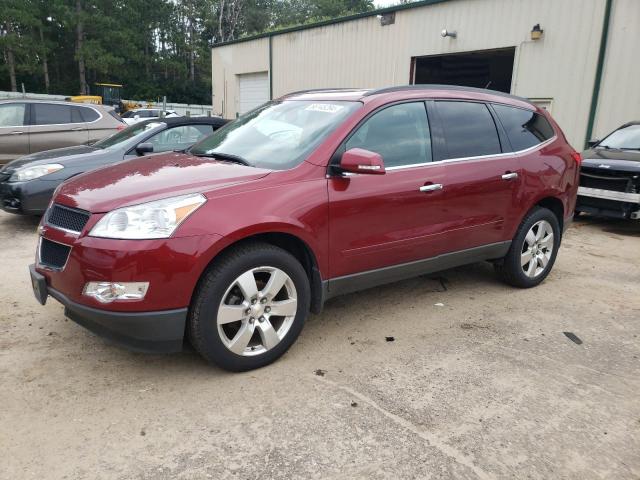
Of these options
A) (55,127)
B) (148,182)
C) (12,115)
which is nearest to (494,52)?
(55,127)

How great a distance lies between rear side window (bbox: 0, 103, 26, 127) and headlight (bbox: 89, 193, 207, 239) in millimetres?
7121

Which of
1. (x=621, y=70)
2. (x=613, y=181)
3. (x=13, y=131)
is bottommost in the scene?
(x=613, y=181)

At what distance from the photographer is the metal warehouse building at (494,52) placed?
990cm

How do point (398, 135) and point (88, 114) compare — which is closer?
point (398, 135)

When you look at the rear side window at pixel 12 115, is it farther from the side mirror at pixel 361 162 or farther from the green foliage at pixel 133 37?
the green foliage at pixel 133 37

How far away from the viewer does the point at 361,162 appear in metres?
3.14

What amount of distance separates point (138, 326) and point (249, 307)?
2.04ft

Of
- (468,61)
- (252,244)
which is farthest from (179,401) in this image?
(468,61)

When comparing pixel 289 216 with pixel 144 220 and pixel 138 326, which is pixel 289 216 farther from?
pixel 138 326

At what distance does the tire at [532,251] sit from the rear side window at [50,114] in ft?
24.7

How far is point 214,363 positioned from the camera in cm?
297

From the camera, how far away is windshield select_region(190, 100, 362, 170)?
3.39m

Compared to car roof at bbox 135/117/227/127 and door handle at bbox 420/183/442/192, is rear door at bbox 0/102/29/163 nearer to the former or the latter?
car roof at bbox 135/117/227/127

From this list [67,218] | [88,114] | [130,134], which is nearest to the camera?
[67,218]
